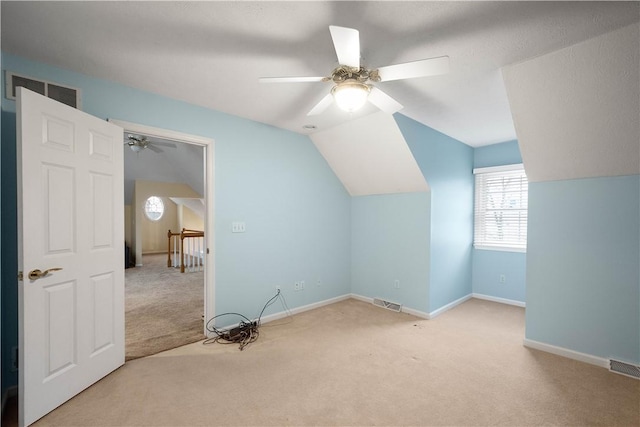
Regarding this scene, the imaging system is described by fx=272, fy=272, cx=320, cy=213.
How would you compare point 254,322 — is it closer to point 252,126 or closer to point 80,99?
point 252,126

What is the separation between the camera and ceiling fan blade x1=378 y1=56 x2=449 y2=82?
4.86 feet

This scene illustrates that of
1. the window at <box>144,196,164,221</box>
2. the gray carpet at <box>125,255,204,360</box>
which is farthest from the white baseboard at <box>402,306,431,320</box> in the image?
the window at <box>144,196,164,221</box>

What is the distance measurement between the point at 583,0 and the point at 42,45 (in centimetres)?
328

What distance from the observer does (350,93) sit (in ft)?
5.99

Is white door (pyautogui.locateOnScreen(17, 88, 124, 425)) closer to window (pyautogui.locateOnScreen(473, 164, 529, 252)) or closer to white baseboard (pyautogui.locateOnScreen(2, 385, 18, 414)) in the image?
white baseboard (pyautogui.locateOnScreen(2, 385, 18, 414))

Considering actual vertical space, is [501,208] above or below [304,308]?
above

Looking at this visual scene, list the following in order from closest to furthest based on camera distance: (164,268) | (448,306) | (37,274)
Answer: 1. (37,274)
2. (448,306)
3. (164,268)

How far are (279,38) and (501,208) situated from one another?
13.4 feet

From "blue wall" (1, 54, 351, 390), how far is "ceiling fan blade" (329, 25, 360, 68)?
1.85 meters

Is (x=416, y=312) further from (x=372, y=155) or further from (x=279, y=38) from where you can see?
(x=279, y=38)

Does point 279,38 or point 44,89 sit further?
point 44,89

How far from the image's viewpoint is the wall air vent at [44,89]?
6.32 ft

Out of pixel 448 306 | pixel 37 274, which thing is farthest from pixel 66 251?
pixel 448 306

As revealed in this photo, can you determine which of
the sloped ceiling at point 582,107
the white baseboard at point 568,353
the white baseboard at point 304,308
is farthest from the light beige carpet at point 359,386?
the sloped ceiling at point 582,107
